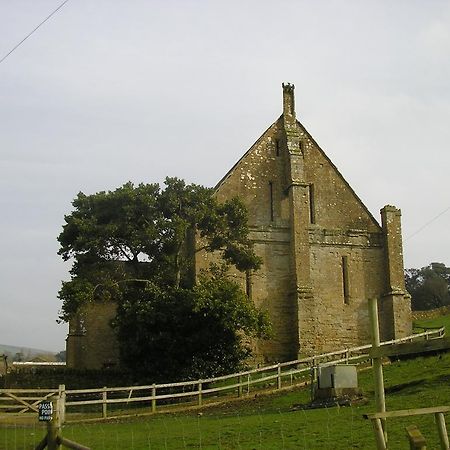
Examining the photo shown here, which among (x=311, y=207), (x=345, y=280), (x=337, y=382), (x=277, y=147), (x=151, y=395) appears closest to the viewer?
(x=337, y=382)

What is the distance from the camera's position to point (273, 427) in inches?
611

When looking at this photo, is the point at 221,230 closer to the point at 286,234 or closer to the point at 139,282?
the point at 139,282

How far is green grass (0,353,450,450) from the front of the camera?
13.1 meters

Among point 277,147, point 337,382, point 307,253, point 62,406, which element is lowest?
point 62,406

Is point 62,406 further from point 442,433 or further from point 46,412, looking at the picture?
point 442,433

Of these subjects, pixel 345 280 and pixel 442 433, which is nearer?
pixel 442 433

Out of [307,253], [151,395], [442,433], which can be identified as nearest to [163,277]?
[151,395]

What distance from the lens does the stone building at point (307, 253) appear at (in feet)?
121

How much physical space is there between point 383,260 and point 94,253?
17.5 metres

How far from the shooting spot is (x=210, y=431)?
15.6m

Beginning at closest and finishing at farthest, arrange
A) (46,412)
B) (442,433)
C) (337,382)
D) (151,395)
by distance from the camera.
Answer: (442,433) < (46,412) < (337,382) < (151,395)

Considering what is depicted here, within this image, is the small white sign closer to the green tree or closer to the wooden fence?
the wooden fence

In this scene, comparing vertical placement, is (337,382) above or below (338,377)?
below

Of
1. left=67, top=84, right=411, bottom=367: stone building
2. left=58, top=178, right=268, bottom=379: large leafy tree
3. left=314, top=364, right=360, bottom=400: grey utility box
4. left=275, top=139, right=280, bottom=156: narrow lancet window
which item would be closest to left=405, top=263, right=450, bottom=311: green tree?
left=67, top=84, right=411, bottom=367: stone building
